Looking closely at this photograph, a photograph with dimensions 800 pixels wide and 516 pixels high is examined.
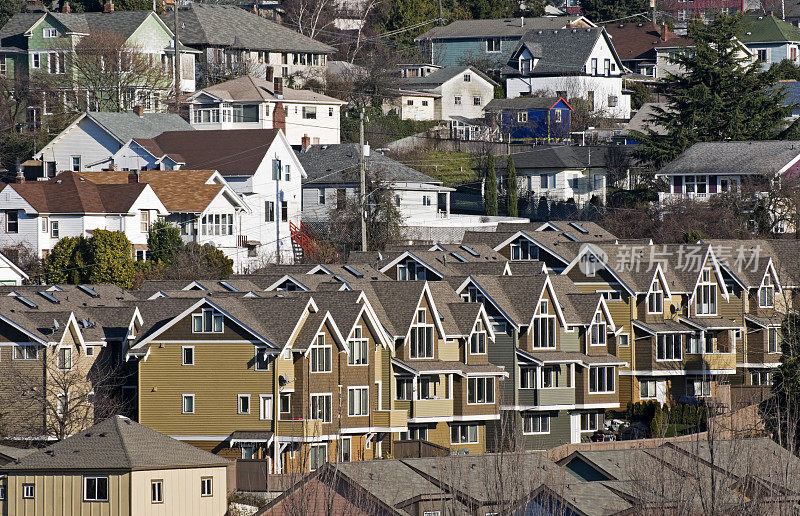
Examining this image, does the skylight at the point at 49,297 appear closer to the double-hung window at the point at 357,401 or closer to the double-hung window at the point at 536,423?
the double-hung window at the point at 357,401

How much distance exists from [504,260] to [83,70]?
38457mm

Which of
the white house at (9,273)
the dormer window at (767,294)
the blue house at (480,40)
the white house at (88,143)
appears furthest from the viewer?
the blue house at (480,40)

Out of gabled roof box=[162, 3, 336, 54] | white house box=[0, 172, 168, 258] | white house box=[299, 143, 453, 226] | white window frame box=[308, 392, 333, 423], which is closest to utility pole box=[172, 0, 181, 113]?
gabled roof box=[162, 3, 336, 54]

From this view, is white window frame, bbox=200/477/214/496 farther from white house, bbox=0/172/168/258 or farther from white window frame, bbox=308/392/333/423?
white house, bbox=0/172/168/258

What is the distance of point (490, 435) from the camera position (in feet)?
204

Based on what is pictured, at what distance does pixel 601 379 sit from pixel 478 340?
6.51 metres

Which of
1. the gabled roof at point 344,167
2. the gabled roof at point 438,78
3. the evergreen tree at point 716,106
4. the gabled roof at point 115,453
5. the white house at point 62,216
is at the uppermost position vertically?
the gabled roof at point 438,78

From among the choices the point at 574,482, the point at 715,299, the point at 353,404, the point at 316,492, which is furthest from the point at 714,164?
the point at 316,492

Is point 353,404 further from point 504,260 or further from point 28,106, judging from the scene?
point 28,106

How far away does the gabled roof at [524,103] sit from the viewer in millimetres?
115125

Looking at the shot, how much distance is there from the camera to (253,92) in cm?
10188

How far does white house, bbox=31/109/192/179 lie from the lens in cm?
9006

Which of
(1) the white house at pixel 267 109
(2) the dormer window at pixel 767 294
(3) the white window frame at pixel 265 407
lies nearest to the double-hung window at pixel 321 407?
(3) the white window frame at pixel 265 407

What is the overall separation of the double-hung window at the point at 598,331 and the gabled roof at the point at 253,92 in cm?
3828
